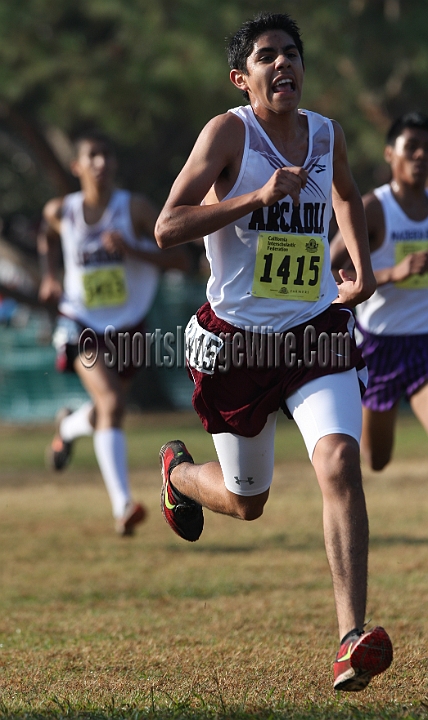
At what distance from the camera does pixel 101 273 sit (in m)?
7.93

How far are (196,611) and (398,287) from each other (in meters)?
2.16

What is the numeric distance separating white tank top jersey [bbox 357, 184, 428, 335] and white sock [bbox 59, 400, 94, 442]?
8.98ft

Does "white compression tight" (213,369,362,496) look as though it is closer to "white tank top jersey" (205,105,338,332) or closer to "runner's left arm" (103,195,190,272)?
"white tank top jersey" (205,105,338,332)

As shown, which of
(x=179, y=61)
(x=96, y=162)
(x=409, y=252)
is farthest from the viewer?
(x=179, y=61)

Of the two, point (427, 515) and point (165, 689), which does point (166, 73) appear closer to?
point (427, 515)

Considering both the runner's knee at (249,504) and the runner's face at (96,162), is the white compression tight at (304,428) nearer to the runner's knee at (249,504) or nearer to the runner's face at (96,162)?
the runner's knee at (249,504)

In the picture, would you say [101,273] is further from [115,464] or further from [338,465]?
[338,465]

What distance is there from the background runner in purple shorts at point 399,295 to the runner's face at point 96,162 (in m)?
2.34

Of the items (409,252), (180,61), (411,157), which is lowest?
(409,252)

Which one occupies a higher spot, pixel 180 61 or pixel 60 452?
pixel 180 61

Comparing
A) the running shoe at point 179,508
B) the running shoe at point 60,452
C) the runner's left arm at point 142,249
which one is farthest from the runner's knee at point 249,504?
the running shoe at point 60,452

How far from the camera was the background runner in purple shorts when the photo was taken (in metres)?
6.16

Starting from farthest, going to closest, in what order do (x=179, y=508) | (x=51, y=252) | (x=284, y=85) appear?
(x=51, y=252) < (x=179, y=508) < (x=284, y=85)

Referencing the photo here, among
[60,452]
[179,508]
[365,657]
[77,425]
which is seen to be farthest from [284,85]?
[60,452]
